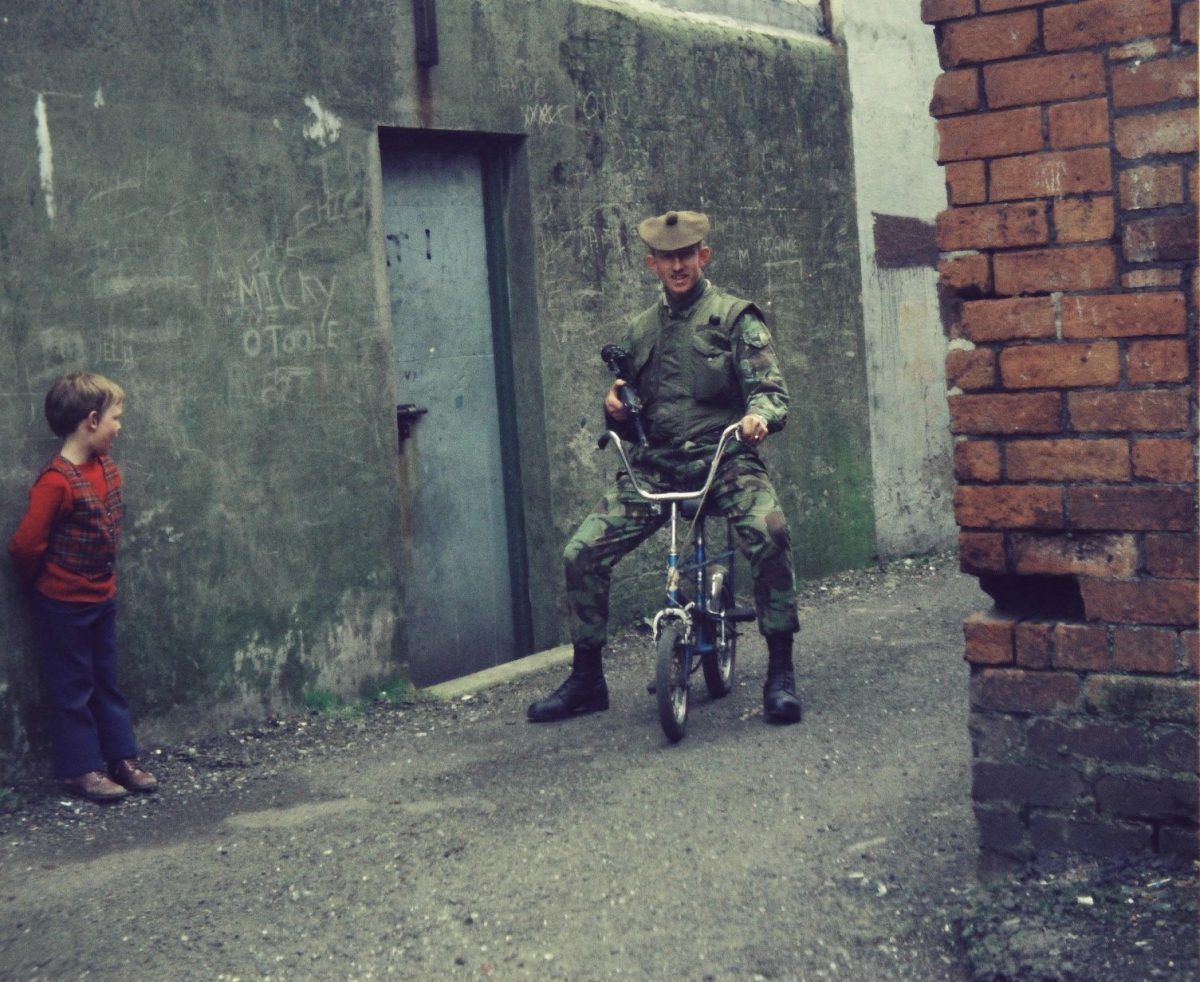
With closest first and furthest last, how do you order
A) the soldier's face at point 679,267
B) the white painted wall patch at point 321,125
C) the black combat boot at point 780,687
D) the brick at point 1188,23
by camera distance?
the brick at point 1188,23
the black combat boot at point 780,687
the soldier's face at point 679,267
the white painted wall patch at point 321,125

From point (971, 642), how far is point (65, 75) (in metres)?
3.86

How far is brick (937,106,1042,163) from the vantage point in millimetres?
3742

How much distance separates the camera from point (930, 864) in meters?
4.29

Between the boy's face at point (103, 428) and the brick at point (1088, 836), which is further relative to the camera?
the boy's face at point (103, 428)

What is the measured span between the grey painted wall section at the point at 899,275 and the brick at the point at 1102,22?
21.1 feet

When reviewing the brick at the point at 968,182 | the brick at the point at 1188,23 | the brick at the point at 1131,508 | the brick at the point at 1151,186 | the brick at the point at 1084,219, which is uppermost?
the brick at the point at 1188,23

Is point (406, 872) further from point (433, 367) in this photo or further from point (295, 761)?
point (433, 367)

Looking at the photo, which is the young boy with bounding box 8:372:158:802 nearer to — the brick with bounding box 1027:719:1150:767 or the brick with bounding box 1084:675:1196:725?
the brick with bounding box 1027:719:1150:767

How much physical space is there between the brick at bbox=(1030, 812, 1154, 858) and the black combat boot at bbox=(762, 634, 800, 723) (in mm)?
2207

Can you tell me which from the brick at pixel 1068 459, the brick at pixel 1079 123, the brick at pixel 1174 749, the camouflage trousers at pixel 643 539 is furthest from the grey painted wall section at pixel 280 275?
the brick at pixel 1174 749

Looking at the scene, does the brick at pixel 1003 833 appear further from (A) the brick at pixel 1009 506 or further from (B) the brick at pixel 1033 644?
(A) the brick at pixel 1009 506

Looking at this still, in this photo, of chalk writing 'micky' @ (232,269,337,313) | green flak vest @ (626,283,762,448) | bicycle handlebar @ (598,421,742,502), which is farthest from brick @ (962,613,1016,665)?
chalk writing 'micky' @ (232,269,337,313)

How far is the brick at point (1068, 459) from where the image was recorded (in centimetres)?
370

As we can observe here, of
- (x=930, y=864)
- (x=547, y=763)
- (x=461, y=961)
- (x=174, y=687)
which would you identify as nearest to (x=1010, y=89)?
(x=930, y=864)
